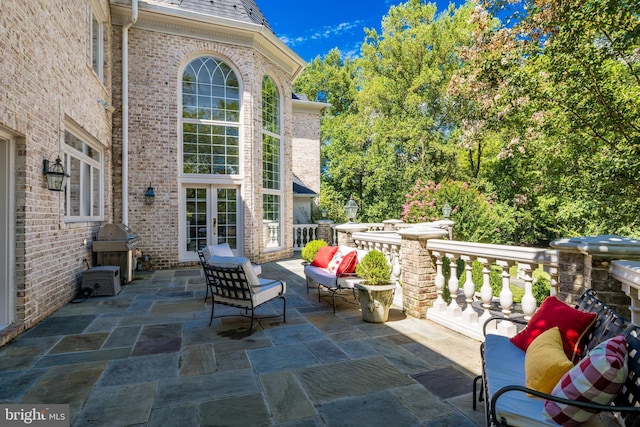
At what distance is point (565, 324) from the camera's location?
6.99 feet

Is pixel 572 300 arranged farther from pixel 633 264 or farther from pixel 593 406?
pixel 593 406

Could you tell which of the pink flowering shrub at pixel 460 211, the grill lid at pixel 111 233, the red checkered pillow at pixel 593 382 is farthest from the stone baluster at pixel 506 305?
the pink flowering shrub at pixel 460 211

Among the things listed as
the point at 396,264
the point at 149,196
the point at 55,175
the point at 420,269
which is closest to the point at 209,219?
the point at 149,196

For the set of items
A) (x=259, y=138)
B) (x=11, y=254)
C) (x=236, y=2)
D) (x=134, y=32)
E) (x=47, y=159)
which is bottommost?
(x=11, y=254)

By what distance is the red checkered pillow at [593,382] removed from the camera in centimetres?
142

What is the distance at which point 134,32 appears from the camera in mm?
8820

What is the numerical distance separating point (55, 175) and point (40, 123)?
71 centimetres

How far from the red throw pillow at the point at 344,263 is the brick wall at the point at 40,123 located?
3982mm

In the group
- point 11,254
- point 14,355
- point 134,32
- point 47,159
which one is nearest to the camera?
point 14,355

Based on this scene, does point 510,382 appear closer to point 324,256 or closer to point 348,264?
point 348,264

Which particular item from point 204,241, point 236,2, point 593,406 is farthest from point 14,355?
point 236,2

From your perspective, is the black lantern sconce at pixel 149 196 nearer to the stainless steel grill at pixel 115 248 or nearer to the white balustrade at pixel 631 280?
the stainless steel grill at pixel 115 248

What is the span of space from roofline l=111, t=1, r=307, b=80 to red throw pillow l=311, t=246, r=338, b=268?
263 inches

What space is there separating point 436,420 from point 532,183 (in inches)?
795
